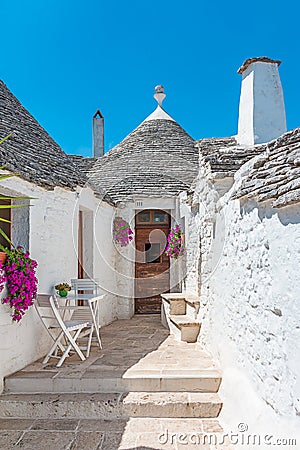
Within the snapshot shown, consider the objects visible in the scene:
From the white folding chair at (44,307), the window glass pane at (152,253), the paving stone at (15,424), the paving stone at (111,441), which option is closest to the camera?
the paving stone at (111,441)

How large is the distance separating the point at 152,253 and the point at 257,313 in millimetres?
6825

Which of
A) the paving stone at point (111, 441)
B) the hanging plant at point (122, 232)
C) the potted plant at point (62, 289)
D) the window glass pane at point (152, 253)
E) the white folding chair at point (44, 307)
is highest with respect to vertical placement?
the hanging plant at point (122, 232)

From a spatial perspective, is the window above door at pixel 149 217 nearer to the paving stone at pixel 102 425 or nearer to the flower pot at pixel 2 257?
the flower pot at pixel 2 257

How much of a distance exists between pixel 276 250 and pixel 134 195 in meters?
6.75

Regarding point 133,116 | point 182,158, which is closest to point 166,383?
point 182,158

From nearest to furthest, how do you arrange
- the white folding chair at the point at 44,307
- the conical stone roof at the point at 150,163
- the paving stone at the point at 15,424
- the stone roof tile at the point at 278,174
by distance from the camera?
the stone roof tile at the point at 278,174, the paving stone at the point at 15,424, the white folding chair at the point at 44,307, the conical stone roof at the point at 150,163

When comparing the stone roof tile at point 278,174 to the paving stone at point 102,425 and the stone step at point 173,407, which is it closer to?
the stone step at point 173,407

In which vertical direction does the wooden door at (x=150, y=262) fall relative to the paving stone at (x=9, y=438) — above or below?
above

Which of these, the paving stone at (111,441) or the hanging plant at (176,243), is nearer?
the paving stone at (111,441)

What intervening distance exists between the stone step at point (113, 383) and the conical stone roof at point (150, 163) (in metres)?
4.58

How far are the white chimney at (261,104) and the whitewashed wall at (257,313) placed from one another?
1.72 metres

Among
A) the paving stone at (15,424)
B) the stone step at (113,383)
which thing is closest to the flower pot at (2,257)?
the stone step at (113,383)

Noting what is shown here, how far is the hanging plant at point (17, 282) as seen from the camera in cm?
473

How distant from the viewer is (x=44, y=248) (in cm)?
590
